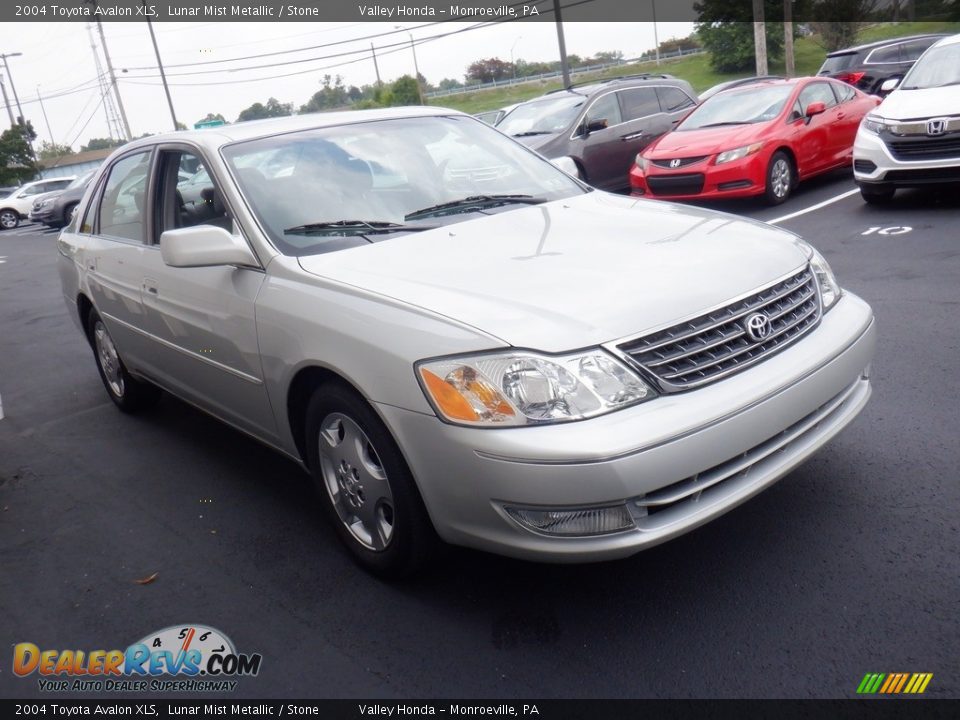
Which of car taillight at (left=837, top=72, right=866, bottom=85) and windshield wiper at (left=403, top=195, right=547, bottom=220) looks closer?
windshield wiper at (left=403, top=195, right=547, bottom=220)

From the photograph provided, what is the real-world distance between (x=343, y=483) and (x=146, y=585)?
924mm

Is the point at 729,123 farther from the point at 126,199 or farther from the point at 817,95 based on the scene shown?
the point at 126,199

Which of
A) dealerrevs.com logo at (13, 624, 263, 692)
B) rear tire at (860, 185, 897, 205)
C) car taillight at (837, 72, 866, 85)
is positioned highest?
dealerrevs.com logo at (13, 624, 263, 692)

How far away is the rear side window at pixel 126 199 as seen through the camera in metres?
4.62

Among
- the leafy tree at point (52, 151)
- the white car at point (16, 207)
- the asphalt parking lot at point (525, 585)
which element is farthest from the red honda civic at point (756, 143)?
the leafy tree at point (52, 151)

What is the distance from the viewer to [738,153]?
1017cm

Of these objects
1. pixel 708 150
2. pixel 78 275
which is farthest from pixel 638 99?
pixel 78 275

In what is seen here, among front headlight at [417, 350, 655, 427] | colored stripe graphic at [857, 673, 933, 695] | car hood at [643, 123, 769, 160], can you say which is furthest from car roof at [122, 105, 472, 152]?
car hood at [643, 123, 769, 160]

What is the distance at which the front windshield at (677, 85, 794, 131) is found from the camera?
35.8ft

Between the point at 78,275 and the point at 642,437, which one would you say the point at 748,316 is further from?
the point at 78,275

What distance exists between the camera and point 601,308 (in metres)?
2.79

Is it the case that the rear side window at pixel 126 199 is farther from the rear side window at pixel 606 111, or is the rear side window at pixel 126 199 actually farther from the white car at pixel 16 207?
the white car at pixel 16 207

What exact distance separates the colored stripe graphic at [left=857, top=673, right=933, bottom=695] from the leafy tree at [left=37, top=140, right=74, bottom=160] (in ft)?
309

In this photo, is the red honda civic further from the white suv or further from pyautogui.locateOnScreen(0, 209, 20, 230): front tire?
pyautogui.locateOnScreen(0, 209, 20, 230): front tire
